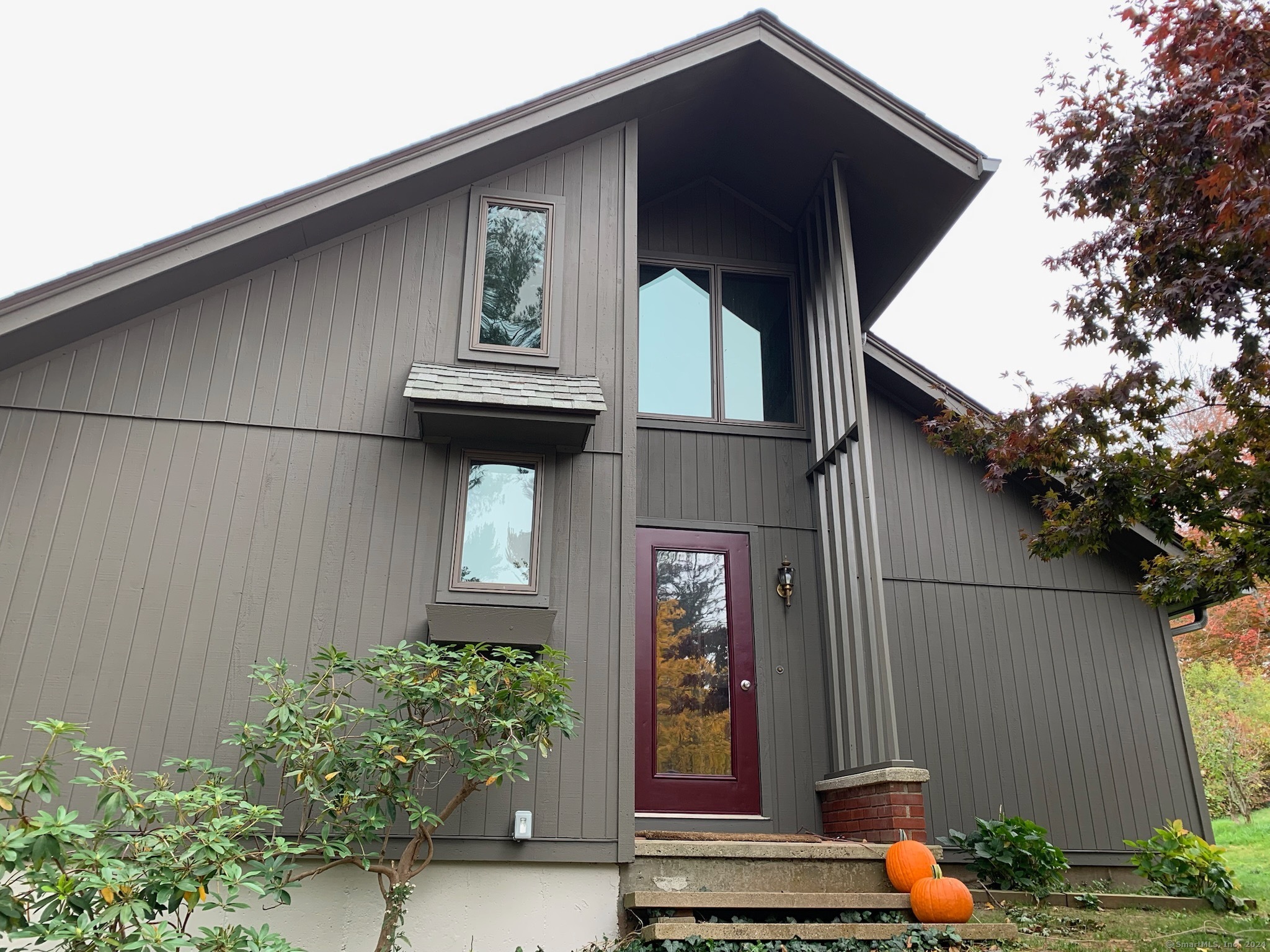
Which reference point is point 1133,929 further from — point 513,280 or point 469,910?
point 513,280

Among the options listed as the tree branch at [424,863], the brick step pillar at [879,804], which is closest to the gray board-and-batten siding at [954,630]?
the brick step pillar at [879,804]

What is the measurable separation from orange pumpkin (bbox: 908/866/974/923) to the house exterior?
71cm

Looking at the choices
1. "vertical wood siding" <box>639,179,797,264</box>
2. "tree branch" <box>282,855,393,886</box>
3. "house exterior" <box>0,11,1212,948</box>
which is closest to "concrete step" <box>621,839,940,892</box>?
"house exterior" <box>0,11,1212,948</box>

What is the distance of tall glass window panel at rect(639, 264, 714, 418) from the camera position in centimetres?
823

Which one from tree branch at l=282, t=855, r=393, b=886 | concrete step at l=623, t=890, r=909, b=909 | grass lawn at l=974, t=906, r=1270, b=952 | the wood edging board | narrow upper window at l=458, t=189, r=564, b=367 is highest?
narrow upper window at l=458, t=189, r=564, b=367

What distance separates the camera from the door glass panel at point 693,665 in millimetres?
7105

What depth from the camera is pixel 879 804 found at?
241 inches

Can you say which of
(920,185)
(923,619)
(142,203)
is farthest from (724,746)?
(142,203)

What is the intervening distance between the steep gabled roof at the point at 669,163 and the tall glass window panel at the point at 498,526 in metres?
1.97

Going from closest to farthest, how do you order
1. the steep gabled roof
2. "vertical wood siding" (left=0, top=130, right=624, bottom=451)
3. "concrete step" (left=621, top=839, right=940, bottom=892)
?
"concrete step" (left=621, top=839, right=940, bottom=892), the steep gabled roof, "vertical wood siding" (left=0, top=130, right=624, bottom=451)

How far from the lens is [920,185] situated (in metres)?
7.52

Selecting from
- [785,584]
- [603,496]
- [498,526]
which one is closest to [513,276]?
[603,496]

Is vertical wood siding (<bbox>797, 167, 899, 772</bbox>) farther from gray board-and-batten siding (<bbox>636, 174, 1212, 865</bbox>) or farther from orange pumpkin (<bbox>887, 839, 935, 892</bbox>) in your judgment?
orange pumpkin (<bbox>887, 839, 935, 892</bbox>)

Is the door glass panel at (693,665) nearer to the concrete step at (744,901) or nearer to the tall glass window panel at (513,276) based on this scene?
the concrete step at (744,901)
